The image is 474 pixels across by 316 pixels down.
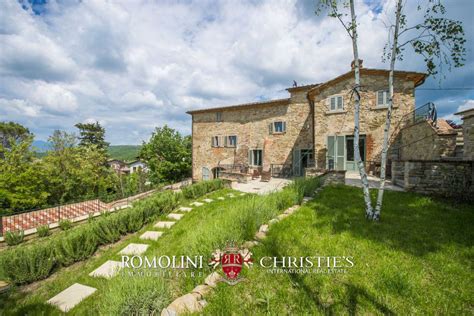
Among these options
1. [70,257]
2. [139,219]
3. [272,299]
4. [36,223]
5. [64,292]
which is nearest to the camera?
[272,299]

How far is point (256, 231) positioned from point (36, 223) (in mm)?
12621

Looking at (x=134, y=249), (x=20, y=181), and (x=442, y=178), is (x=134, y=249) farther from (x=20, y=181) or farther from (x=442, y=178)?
(x=20, y=181)

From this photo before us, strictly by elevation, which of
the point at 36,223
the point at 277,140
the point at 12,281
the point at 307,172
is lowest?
the point at 36,223

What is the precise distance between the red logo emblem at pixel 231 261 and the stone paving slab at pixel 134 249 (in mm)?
2346

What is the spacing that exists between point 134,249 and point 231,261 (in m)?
2.84

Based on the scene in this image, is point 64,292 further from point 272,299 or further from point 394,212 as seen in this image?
point 394,212

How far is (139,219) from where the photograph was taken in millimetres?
6121

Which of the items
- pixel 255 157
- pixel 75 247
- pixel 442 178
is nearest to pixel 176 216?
pixel 75 247

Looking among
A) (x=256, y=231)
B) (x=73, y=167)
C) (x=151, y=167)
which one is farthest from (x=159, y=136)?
(x=256, y=231)

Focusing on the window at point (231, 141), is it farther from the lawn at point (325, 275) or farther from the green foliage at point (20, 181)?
the green foliage at point (20, 181)

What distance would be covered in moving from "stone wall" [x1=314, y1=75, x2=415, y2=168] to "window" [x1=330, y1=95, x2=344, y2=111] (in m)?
0.20

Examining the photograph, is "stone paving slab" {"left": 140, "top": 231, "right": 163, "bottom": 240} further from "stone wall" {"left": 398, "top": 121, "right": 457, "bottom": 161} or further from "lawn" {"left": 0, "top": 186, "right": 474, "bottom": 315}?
"stone wall" {"left": 398, "top": 121, "right": 457, "bottom": 161}

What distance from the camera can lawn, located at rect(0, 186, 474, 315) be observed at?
1.99m

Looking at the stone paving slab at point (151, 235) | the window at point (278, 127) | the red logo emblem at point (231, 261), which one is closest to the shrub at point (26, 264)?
the stone paving slab at point (151, 235)
